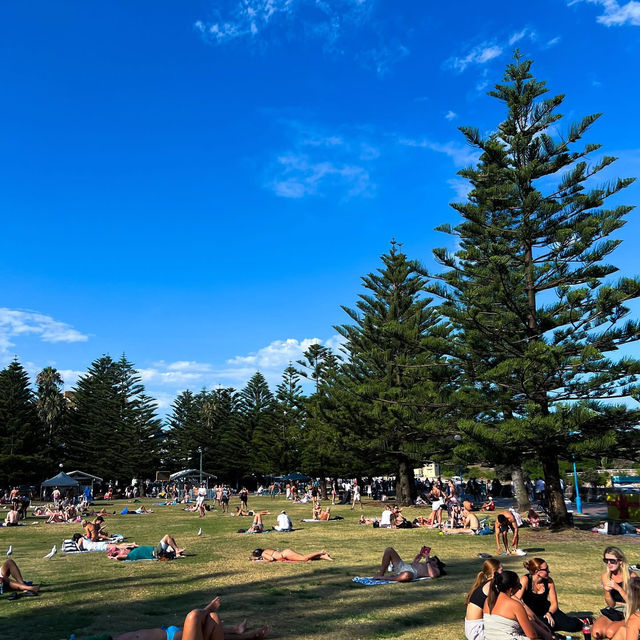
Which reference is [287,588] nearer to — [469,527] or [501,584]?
[501,584]

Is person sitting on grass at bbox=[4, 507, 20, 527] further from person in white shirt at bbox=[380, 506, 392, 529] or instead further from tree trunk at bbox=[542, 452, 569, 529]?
tree trunk at bbox=[542, 452, 569, 529]

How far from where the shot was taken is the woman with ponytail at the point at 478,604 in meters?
5.37

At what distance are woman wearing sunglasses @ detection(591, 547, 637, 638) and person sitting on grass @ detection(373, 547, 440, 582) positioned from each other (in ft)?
10.8

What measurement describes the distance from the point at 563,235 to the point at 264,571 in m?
11.5

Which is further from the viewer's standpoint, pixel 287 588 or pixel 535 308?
pixel 535 308

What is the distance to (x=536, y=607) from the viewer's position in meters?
5.81

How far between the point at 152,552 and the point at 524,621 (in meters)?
8.50

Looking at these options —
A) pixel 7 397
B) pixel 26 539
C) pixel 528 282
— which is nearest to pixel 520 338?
pixel 528 282

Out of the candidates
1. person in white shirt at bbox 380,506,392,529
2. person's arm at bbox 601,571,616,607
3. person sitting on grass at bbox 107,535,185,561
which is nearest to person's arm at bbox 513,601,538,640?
person's arm at bbox 601,571,616,607

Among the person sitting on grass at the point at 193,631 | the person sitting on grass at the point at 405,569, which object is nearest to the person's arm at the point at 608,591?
the person sitting on grass at the point at 405,569

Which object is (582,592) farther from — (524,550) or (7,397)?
(7,397)

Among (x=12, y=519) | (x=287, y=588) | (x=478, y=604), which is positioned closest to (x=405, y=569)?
(x=287, y=588)

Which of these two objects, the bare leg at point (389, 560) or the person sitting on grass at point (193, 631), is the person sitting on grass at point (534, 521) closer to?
the bare leg at point (389, 560)

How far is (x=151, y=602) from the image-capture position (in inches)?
292
